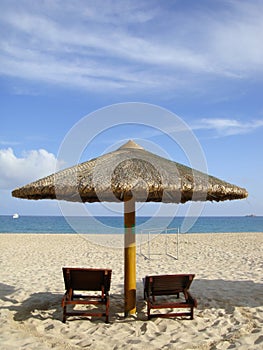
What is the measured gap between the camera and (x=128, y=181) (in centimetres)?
480

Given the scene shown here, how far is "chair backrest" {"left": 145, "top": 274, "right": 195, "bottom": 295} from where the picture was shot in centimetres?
518

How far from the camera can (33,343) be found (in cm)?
427

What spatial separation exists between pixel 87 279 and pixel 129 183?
151 cm

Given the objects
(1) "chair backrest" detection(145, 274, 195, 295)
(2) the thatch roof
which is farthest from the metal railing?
(2) the thatch roof

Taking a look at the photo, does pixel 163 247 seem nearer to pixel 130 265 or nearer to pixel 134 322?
pixel 130 265

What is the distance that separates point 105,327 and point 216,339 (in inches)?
54.2

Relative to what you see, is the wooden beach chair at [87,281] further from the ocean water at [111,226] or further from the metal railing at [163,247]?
the ocean water at [111,226]

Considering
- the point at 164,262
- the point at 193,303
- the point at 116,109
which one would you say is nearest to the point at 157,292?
the point at 193,303

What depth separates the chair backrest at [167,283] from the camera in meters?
5.18

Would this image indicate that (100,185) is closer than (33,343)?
No

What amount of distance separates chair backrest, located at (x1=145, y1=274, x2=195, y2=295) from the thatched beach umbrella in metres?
0.33

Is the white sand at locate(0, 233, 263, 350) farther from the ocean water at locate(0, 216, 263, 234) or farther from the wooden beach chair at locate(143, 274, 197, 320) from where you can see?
the ocean water at locate(0, 216, 263, 234)

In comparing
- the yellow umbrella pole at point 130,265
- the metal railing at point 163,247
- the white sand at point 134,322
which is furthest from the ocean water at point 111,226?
the yellow umbrella pole at point 130,265

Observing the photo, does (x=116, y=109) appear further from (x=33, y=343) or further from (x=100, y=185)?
(x=33, y=343)
